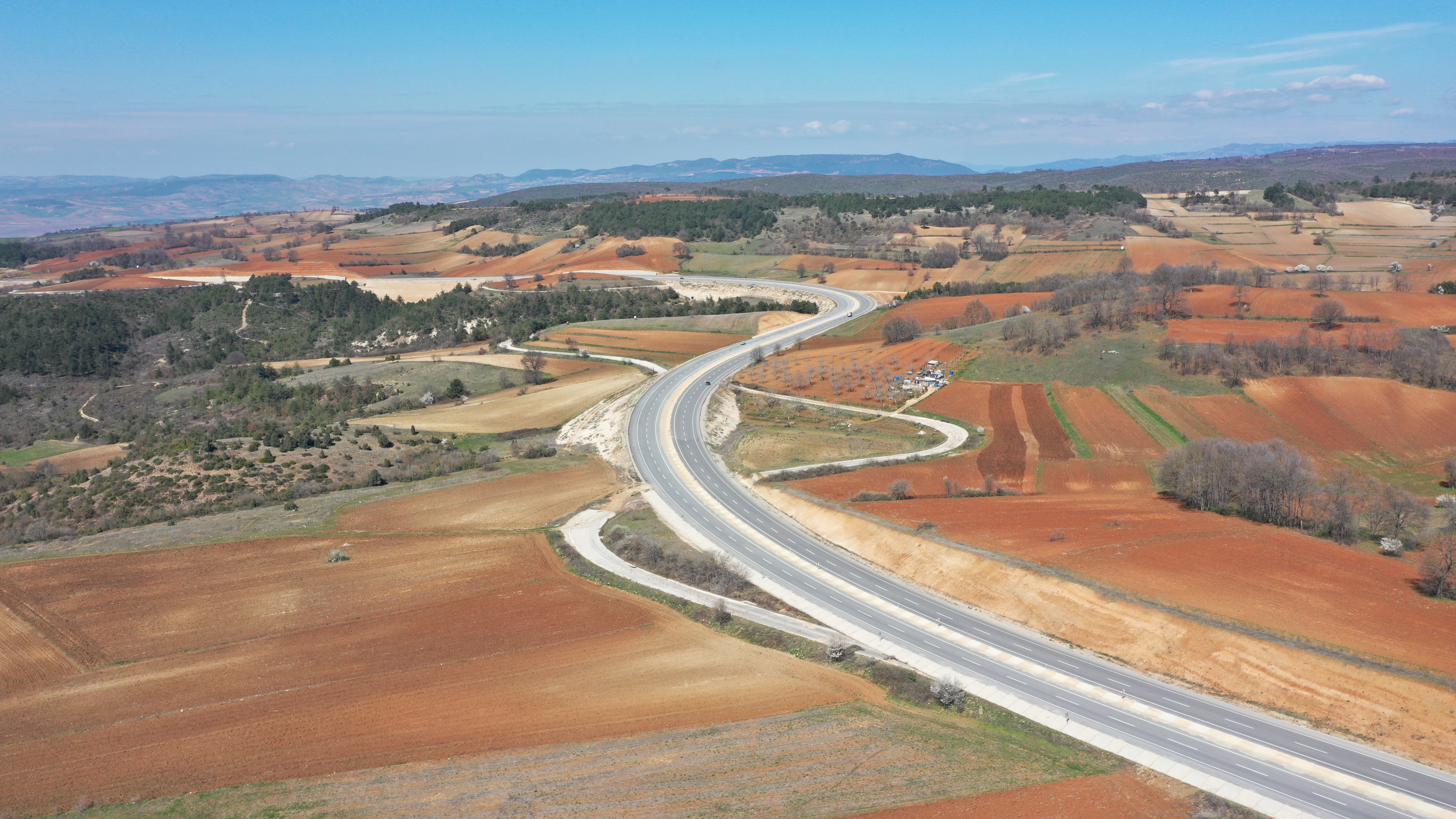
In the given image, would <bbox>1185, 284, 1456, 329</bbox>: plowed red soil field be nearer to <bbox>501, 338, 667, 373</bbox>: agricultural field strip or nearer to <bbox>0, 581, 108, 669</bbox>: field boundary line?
<bbox>501, 338, 667, 373</bbox>: agricultural field strip

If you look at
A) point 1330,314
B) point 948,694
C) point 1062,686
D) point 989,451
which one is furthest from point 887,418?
point 1330,314

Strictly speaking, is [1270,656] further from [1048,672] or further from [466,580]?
[466,580]

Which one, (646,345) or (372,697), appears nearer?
(372,697)

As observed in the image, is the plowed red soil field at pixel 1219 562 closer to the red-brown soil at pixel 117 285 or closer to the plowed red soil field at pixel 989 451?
the plowed red soil field at pixel 989 451

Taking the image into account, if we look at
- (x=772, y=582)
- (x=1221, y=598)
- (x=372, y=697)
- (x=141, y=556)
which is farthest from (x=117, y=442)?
(x=1221, y=598)

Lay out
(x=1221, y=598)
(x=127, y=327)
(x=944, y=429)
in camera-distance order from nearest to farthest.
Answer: (x=1221, y=598) → (x=944, y=429) → (x=127, y=327)

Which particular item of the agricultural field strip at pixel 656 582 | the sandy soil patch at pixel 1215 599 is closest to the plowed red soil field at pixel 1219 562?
the sandy soil patch at pixel 1215 599

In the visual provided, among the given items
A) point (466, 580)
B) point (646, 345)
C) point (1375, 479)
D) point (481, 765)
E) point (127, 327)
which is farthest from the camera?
point (127, 327)

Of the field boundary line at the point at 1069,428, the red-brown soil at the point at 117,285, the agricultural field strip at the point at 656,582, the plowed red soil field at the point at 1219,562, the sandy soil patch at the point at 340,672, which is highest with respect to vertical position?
the red-brown soil at the point at 117,285
